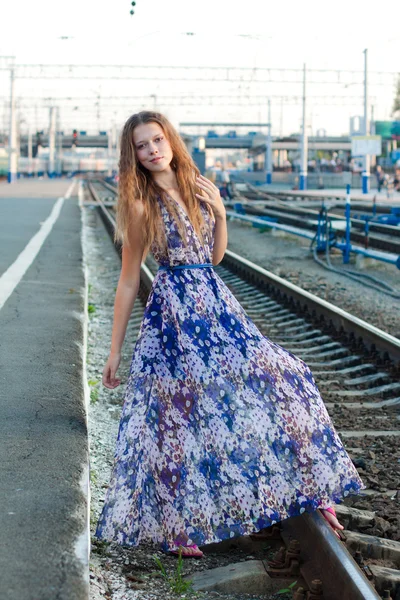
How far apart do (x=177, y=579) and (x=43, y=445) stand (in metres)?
1.14

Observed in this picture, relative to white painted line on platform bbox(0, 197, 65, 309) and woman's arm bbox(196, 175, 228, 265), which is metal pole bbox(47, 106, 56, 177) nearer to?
white painted line on platform bbox(0, 197, 65, 309)

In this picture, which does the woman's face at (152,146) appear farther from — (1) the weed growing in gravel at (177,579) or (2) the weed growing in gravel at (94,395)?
(2) the weed growing in gravel at (94,395)

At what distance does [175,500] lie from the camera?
352 centimetres

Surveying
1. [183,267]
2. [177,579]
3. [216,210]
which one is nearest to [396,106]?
[216,210]

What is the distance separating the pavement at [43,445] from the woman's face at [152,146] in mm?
1267

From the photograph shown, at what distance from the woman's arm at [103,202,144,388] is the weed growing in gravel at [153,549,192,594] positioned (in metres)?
0.80

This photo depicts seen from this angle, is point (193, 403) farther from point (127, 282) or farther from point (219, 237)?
point (219, 237)

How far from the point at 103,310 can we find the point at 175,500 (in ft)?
23.7

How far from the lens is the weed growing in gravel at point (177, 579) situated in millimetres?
3400

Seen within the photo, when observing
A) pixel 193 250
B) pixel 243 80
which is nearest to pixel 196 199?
pixel 193 250

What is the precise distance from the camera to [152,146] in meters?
3.73

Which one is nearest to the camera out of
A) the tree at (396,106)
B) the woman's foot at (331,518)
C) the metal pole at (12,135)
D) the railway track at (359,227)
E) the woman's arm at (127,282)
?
the woman's foot at (331,518)

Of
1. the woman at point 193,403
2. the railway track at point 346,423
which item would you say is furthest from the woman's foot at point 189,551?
the railway track at point 346,423

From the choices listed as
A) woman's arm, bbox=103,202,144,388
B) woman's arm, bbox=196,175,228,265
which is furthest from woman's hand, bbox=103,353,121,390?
woman's arm, bbox=196,175,228,265
